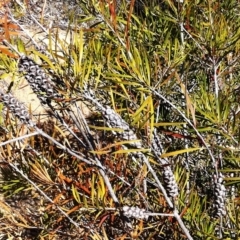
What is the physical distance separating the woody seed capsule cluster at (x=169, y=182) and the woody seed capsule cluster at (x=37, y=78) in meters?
0.21

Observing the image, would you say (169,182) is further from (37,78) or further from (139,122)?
(37,78)

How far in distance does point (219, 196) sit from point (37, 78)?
0.37 meters

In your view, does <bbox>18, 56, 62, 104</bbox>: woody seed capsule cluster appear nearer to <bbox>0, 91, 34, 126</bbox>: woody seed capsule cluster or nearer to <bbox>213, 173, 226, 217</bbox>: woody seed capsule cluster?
<bbox>0, 91, 34, 126</bbox>: woody seed capsule cluster

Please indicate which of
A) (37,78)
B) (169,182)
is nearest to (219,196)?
(169,182)

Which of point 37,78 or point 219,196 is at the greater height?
point 37,78

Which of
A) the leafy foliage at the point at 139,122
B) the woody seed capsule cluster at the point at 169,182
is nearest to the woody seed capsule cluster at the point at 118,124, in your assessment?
the leafy foliage at the point at 139,122

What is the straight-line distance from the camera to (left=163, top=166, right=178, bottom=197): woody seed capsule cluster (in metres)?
0.70

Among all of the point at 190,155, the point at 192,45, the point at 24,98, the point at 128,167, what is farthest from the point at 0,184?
the point at 24,98

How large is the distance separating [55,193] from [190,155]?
35cm

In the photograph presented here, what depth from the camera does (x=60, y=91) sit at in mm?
632

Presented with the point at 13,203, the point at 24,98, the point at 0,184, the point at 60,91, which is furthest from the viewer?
the point at 24,98

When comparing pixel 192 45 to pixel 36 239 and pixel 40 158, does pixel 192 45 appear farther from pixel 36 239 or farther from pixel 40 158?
pixel 36 239

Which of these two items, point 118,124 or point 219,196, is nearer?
point 118,124

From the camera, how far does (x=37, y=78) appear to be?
2.12 feet
